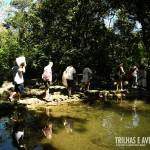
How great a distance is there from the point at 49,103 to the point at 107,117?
11.0 feet

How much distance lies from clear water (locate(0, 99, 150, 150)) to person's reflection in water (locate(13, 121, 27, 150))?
10 centimetres

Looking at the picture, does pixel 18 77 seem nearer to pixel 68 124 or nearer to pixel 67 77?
pixel 68 124

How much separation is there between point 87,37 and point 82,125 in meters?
15.9

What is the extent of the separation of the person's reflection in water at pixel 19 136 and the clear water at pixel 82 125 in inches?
4.1

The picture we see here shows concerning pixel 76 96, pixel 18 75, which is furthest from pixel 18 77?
pixel 76 96

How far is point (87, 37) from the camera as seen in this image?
2409 centimetres

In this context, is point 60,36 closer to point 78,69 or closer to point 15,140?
point 78,69

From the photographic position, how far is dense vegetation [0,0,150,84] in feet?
71.8

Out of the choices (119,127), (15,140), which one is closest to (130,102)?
(119,127)

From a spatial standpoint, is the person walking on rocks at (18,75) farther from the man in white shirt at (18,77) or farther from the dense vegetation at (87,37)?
the dense vegetation at (87,37)

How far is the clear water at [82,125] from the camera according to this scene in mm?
7211

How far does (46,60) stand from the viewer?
26.1 metres

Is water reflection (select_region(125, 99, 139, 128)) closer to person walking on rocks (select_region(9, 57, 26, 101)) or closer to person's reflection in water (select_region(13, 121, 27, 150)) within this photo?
person's reflection in water (select_region(13, 121, 27, 150))

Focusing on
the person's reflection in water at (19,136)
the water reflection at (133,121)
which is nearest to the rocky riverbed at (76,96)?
the person's reflection in water at (19,136)
